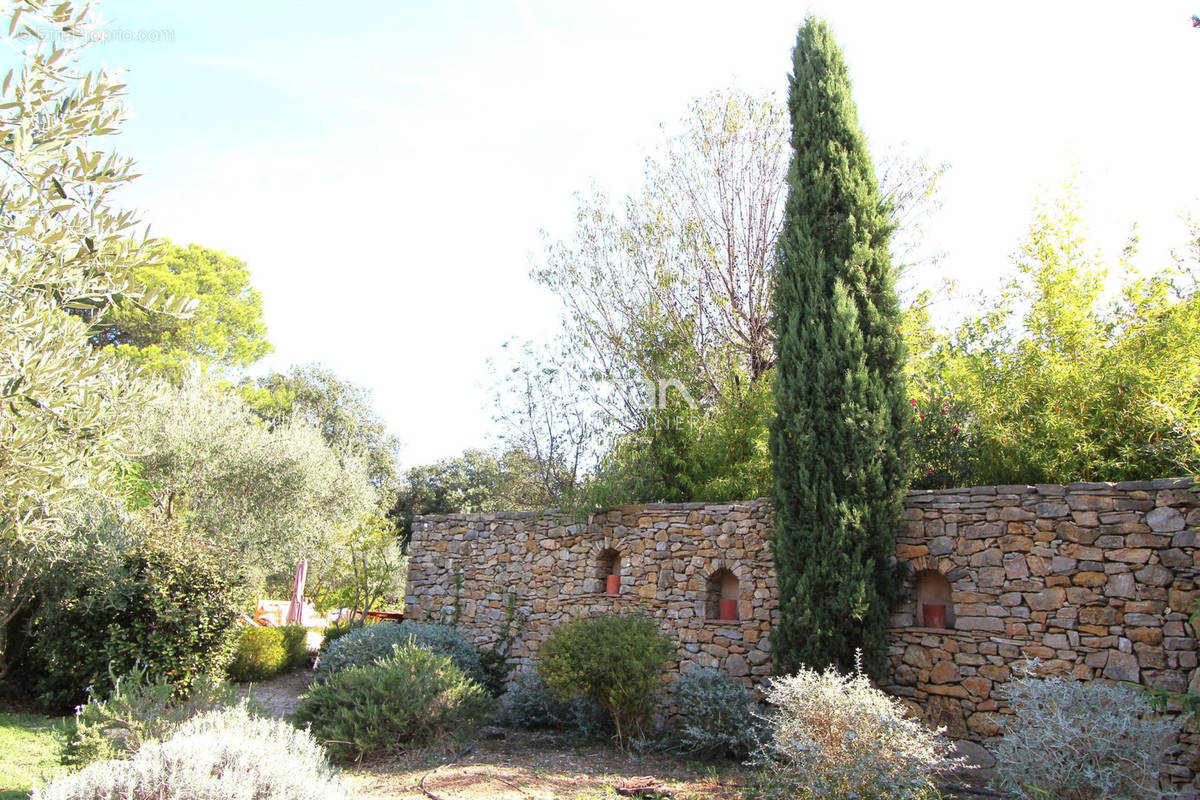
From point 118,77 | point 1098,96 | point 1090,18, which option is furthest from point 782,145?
point 118,77

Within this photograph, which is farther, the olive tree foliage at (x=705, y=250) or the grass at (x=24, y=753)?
the olive tree foliage at (x=705, y=250)

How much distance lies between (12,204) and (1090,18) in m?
7.09

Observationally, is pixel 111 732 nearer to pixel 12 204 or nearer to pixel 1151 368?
pixel 12 204

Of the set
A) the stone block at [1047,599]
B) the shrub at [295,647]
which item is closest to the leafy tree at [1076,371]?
the stone block at [1047,599]

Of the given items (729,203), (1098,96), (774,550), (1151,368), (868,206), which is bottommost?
(774,550)

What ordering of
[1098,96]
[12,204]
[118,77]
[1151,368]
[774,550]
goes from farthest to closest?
1. [774,550]
2. [1098,96]
3. [1151,368]
4. [118,77]
5. [12,204]

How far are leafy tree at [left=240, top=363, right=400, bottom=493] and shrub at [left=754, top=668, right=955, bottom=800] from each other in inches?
791

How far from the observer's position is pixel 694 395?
11023mm

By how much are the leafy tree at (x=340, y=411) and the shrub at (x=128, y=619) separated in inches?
544

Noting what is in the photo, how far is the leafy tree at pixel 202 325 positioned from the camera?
18.3 metres

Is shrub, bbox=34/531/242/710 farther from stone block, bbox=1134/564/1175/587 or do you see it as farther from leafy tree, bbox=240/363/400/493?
leafy tree, bbox=240/363/400/493

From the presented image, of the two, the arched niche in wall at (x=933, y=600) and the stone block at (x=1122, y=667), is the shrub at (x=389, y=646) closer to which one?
the arched niche in wall at (x=933, y=600)

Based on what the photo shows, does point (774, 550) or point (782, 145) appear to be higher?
point (782, 145)

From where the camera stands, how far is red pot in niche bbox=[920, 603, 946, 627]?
6832 millimetres
